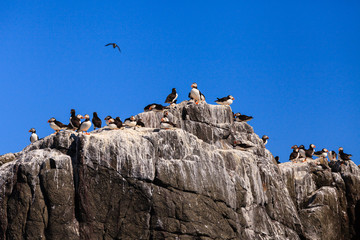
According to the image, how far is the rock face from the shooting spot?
27.6m

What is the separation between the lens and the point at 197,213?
95.2ft

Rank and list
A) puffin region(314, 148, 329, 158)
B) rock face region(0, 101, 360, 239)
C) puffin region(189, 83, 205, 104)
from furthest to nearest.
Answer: puffin region(314, 148, 329, 158)
puffin region(189, 83, 205, 104)
rock face region(0, 101, 360, 239)

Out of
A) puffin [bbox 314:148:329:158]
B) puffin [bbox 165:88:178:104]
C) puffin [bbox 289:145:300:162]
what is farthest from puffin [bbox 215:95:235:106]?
puffin [bbox 314:148:329:158]

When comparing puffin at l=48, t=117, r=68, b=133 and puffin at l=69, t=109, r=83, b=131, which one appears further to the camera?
puffin at l=48, t=117, r=68, b=133

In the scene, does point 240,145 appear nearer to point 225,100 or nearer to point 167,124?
point 225,100

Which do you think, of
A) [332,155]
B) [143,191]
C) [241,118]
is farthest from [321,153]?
[143,191]

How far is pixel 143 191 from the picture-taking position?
28516mm

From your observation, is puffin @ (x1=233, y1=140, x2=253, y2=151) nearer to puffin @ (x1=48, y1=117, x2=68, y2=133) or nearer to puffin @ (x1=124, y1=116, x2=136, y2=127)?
puffin @ (x1=124, y1=116, x2=136, y2=127)

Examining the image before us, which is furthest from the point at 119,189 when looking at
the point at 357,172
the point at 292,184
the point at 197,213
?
the point at 357,172

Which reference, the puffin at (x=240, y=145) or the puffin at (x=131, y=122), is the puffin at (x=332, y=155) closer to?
the puffin at (x=240, y=145)

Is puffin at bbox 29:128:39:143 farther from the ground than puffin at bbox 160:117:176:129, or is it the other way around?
puffin at bbox 29:128:39:143

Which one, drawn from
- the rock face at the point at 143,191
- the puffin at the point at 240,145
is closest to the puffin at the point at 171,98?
the rock face at the point at 143,191

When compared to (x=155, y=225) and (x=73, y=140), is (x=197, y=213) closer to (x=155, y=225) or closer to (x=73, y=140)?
(x=155, y=225)

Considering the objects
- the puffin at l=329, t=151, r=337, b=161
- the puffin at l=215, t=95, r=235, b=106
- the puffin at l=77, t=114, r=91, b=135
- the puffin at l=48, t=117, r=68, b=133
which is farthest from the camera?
the puffin at l=329, t=151, r=337, b=161
